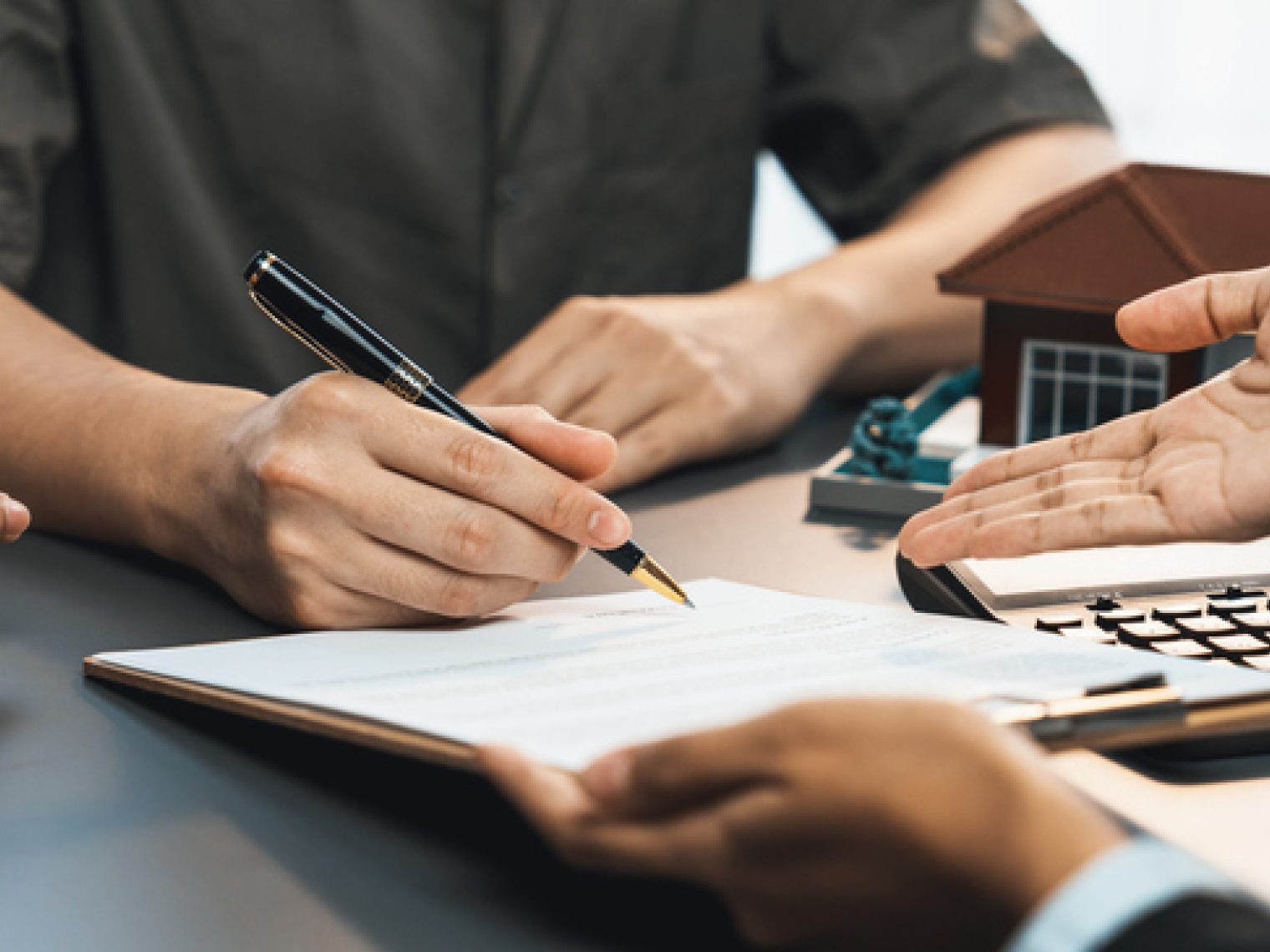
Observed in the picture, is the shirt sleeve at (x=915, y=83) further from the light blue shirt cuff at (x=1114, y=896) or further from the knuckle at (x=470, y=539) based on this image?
the light blue shirt cuff at (x=1114, y=896)

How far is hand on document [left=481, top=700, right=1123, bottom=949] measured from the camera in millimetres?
364

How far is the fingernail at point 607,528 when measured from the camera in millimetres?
668

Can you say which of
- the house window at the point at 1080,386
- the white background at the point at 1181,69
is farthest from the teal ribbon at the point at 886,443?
the white background at the point at 1181,69

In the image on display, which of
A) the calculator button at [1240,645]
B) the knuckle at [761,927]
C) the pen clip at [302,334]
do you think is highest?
the pen clip at [302,334]

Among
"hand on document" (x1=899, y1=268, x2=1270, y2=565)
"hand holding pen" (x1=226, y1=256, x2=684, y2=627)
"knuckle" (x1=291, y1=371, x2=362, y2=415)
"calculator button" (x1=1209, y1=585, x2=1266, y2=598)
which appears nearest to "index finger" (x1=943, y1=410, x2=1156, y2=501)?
"hand on document" (x1=899, y1=268, x2=1270, y2=565)

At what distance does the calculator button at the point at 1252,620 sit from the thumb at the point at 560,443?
0.32 m

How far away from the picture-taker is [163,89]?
1.37 meters

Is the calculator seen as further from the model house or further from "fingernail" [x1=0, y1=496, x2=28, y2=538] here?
"fingernail" [x1=0, y1=496, x2=28, y2=538]

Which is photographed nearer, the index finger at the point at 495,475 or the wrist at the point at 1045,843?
the wrist at the point at 1045,843

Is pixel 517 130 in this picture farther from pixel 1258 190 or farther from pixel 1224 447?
pixel 1224 447

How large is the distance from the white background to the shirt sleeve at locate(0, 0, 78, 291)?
2.90 meters

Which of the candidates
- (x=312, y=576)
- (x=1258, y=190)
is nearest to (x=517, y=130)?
(x=1258, y=190)

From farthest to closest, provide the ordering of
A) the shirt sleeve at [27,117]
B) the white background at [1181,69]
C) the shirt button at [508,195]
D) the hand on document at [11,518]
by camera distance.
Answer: the white background at [1181,69] → the shirt button at [508,195] → the shirt sleeve at [27,117] → the hand on document at [11,518]

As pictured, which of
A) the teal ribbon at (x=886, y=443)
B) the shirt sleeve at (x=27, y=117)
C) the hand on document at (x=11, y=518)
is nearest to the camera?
the hand on document at (x=11, y=518)
